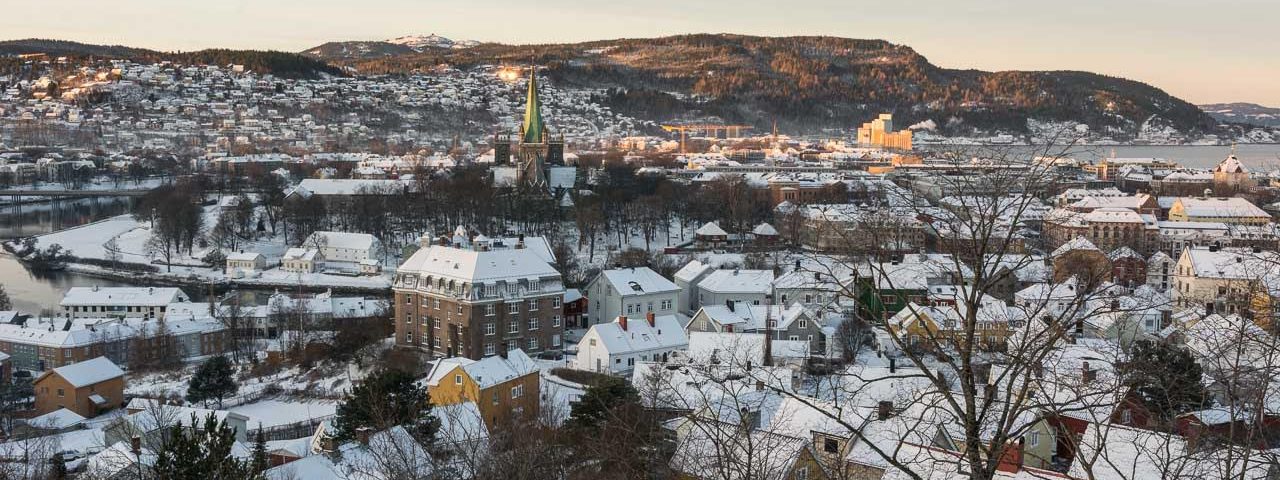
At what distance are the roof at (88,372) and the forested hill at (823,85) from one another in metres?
92.1

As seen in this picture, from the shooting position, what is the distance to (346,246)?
31.1 meters

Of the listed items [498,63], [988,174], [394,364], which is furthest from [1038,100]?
[988,174]

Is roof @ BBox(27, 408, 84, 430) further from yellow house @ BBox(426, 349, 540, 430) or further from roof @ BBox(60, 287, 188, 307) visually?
roof @ BBox(60, 287, 188, 307)

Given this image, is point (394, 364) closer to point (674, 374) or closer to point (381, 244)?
point (674, 374)

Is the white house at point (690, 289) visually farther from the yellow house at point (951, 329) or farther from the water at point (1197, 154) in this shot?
the water at point (1197, 154)

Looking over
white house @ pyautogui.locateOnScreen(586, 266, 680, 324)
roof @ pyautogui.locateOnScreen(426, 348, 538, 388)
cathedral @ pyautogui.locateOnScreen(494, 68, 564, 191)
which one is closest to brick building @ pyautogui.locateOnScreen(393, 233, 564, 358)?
white house @ pyautogui.locateOnScreen(586, 266, 680, 324)

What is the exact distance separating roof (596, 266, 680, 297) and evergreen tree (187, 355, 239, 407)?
23.0 feet

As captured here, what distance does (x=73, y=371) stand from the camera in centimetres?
1661

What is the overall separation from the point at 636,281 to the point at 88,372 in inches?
355

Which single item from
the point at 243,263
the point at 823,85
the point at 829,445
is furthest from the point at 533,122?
the point at 823,85

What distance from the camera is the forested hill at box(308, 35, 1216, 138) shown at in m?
112

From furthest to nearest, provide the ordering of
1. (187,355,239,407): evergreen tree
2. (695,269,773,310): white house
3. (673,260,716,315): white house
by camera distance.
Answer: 1. (673,260,716,315): white house
2. (695,269,773,310): white house
3. (187,355,239,407): evergreen tree

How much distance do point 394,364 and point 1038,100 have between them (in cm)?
11199

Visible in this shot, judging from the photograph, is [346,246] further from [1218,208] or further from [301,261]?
[1218,208]
